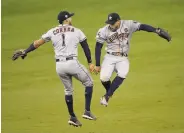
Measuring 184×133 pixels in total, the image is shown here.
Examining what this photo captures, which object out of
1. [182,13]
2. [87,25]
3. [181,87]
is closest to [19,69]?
[87,25]

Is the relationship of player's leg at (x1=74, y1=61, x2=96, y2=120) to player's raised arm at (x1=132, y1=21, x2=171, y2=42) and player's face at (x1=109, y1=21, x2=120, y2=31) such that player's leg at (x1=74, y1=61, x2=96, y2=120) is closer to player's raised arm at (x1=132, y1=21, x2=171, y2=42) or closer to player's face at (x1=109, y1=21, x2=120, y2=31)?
player's face at (x1=109, y1=21, x2=120, y2=31)

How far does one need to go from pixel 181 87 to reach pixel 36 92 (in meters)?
3.45

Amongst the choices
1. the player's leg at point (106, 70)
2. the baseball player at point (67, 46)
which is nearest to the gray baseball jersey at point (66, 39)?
the baseball player at point (67, 46)

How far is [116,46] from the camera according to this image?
10.3 m

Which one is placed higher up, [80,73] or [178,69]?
[80,73]

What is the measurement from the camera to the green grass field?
12.9 m

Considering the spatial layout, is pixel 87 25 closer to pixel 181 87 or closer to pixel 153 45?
pixel 153 45

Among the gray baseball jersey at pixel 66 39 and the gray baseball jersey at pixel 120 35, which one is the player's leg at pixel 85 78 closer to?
the gray baseball jersey at pixel 66 39

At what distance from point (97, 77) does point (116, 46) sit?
5.45 m

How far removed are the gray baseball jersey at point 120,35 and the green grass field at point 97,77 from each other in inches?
106

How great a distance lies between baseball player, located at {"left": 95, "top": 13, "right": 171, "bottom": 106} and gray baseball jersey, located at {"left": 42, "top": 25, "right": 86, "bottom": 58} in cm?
46

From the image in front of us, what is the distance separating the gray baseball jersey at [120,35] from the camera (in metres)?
10.1

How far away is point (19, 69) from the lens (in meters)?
16.1

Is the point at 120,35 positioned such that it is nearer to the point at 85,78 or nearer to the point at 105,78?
the point at 105,78
